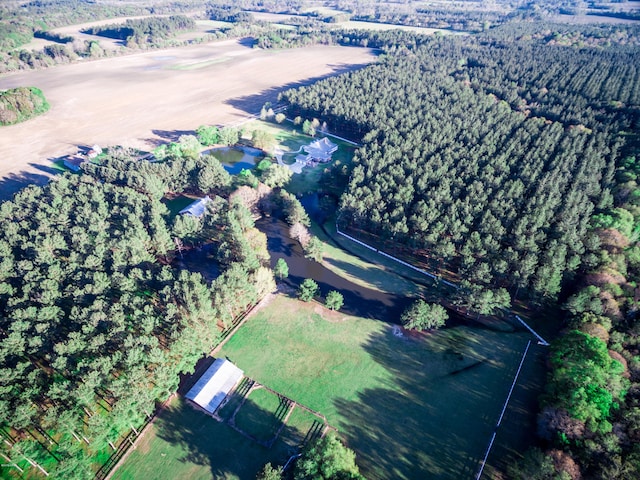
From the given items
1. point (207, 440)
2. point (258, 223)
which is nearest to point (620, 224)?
point (258, 223)

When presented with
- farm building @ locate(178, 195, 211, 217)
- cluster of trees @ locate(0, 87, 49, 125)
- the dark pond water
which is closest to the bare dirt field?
cluster of trees @ locate(0, 87, 49, 125)

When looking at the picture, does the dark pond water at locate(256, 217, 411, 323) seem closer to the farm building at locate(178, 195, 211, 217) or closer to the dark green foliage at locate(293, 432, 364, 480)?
the farm building at locate(178, 195, 211, 217)

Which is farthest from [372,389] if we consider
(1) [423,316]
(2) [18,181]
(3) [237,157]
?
(2) [18,181]

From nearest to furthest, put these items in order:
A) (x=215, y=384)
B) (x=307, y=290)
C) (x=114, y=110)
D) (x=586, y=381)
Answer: (x=586, y=381), (x=215, y=384), (x=307, y=290), (x=114, y=110)

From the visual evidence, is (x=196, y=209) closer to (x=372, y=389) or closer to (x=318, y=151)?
(x=318, y=151)

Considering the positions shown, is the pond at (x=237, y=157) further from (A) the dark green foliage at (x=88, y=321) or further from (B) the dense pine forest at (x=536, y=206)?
(A) the dark green foliage at (x=88, y=321)

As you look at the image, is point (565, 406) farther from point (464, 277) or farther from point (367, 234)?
point (367, 234)
